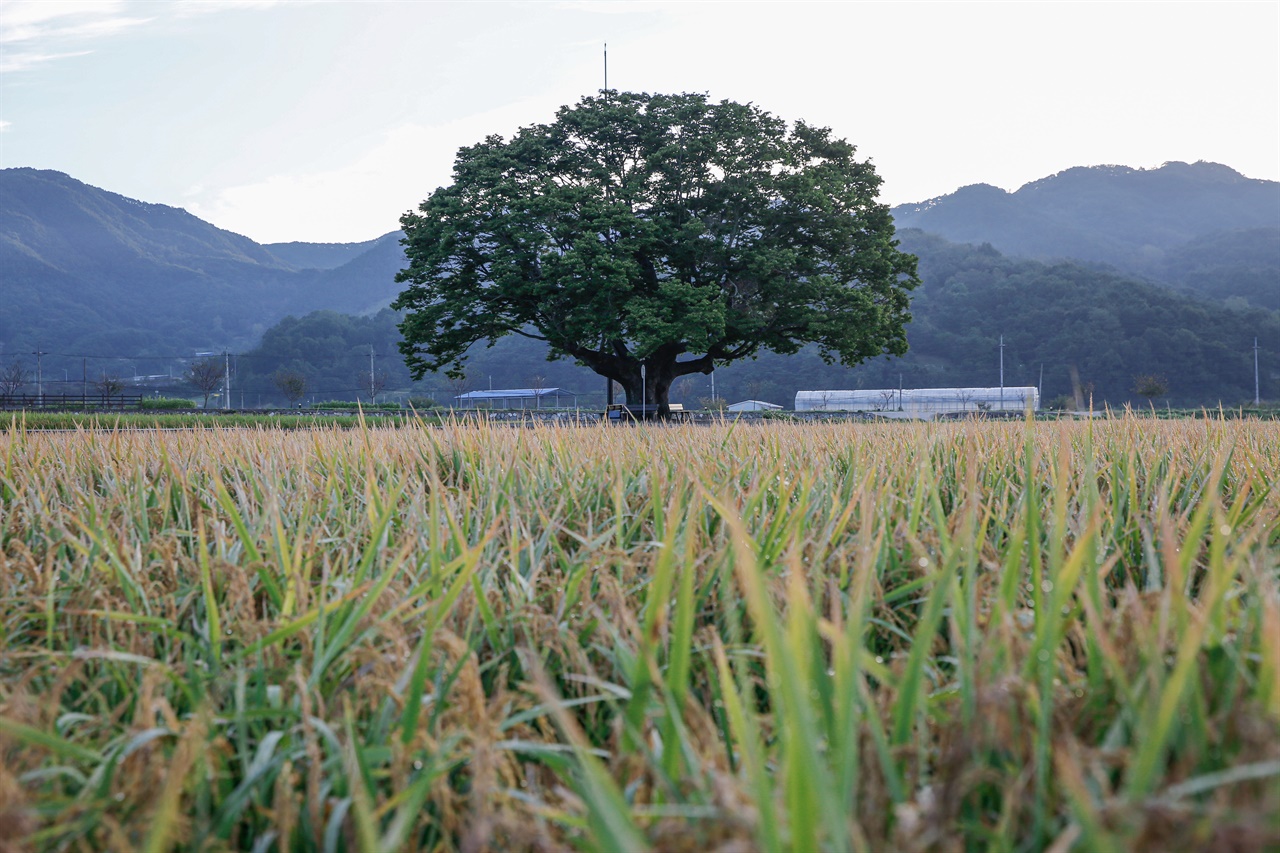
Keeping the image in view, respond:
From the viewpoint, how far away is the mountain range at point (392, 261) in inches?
3000

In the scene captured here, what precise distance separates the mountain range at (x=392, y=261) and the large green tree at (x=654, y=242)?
155 ft

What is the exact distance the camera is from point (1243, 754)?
0.62 metres

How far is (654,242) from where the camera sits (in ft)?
81.8

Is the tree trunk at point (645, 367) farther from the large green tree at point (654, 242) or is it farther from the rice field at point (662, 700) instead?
the rice field at point (662, 700)

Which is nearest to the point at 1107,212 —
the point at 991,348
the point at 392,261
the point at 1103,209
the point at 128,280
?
the point at 1103,209

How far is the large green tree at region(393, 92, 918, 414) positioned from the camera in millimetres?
23594

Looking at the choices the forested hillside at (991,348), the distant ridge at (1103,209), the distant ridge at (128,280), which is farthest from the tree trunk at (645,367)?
the distant ridge at (128,280)

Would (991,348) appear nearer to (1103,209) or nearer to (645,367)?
(645,367)

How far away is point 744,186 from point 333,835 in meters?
25.1

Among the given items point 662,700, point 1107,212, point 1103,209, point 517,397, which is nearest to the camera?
point 662,700

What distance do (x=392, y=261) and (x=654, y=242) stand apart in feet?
487

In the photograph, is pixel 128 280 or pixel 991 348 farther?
pixel 128 280

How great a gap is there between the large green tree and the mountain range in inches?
1857

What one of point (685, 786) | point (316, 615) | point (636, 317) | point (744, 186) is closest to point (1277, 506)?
point (685, 786)
